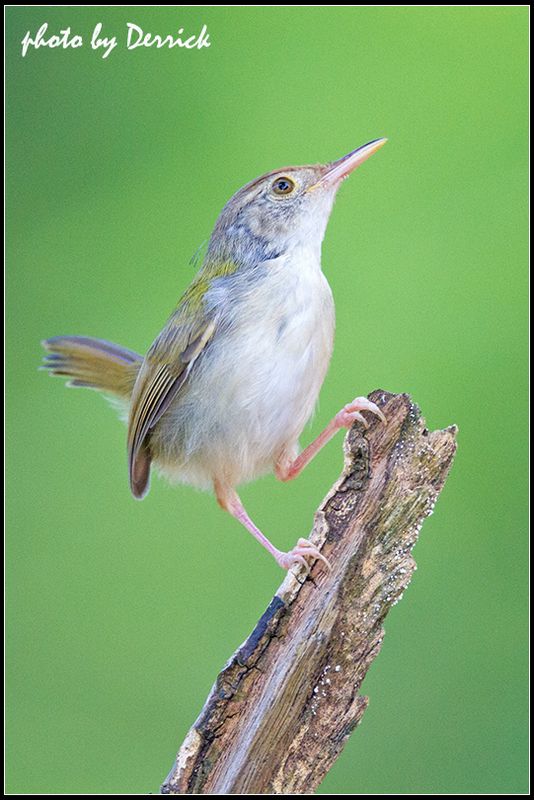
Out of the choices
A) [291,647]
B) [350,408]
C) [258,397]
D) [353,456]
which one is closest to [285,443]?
[258,397]

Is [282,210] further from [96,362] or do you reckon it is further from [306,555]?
[306,555]

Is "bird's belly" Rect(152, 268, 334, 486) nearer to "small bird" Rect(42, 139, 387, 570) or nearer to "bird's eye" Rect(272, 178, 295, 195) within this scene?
"small bird" Rect(42, 139, 387, 570)

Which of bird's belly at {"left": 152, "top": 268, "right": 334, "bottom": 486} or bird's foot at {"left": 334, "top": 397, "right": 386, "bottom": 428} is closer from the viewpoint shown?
bird's foot at {"left": 334, "top": 397, "right": 386, "bottom": 428}

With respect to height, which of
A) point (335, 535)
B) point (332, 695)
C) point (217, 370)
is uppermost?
point (217, 370)

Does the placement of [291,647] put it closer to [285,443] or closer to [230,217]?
[285,443]

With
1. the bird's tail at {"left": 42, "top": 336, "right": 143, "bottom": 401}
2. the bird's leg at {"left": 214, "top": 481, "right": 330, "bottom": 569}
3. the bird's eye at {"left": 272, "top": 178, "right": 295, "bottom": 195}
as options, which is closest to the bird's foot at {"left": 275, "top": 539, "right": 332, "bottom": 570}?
the bird's leg at {"left": 214, "top": 481, "right": 330, "bottom": 569}

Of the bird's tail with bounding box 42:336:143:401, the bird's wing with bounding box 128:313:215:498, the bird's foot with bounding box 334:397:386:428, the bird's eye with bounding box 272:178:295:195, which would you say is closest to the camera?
the bird's foot with bounding box 334:397:386:428

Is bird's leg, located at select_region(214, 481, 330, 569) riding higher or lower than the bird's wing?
lower

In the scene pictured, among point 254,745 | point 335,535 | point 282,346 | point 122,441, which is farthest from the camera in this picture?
point 122,441
